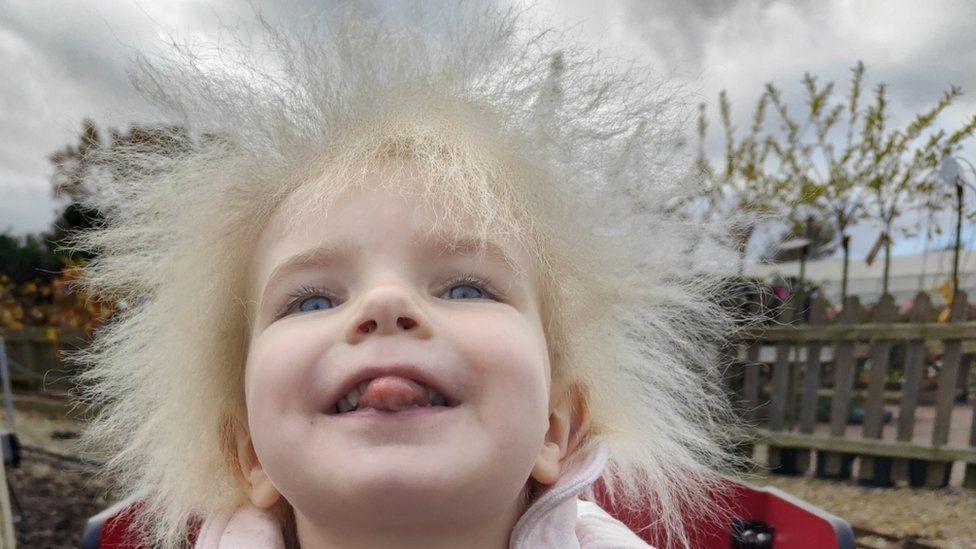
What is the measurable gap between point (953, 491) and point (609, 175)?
328 cm

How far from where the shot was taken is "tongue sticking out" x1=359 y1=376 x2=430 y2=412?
663 millimetres

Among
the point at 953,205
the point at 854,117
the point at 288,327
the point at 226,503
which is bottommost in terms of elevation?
the point at 226,503

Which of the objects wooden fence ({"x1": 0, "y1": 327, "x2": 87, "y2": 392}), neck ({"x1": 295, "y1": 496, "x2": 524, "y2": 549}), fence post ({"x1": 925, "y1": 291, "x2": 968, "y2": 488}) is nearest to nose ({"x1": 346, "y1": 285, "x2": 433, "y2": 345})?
neck ({"x1": 295, "y1": 496, "x2": 524, "y2": 549})

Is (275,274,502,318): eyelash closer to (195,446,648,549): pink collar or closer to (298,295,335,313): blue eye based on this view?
(298,295,335,313): blue eye

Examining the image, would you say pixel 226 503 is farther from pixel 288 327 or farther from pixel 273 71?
pixel 273 71

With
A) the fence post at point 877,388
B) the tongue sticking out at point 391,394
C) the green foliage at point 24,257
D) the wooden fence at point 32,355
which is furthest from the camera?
the wooden fence at point 32,355

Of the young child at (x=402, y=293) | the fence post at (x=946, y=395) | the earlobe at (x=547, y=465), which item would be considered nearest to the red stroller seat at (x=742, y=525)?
the young child at (x=402, y=293)

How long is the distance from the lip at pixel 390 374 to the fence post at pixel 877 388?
137 inches

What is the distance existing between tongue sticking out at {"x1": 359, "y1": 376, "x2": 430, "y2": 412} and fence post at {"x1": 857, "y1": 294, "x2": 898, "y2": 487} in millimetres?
3506

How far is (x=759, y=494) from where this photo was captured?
122 cm

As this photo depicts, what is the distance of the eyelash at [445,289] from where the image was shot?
764 millimetres

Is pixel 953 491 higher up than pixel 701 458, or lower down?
lower down

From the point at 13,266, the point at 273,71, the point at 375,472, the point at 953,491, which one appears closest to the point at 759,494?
the point at 375,472

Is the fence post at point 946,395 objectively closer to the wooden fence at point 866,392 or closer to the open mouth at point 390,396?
the wooden fence at point 866,392
